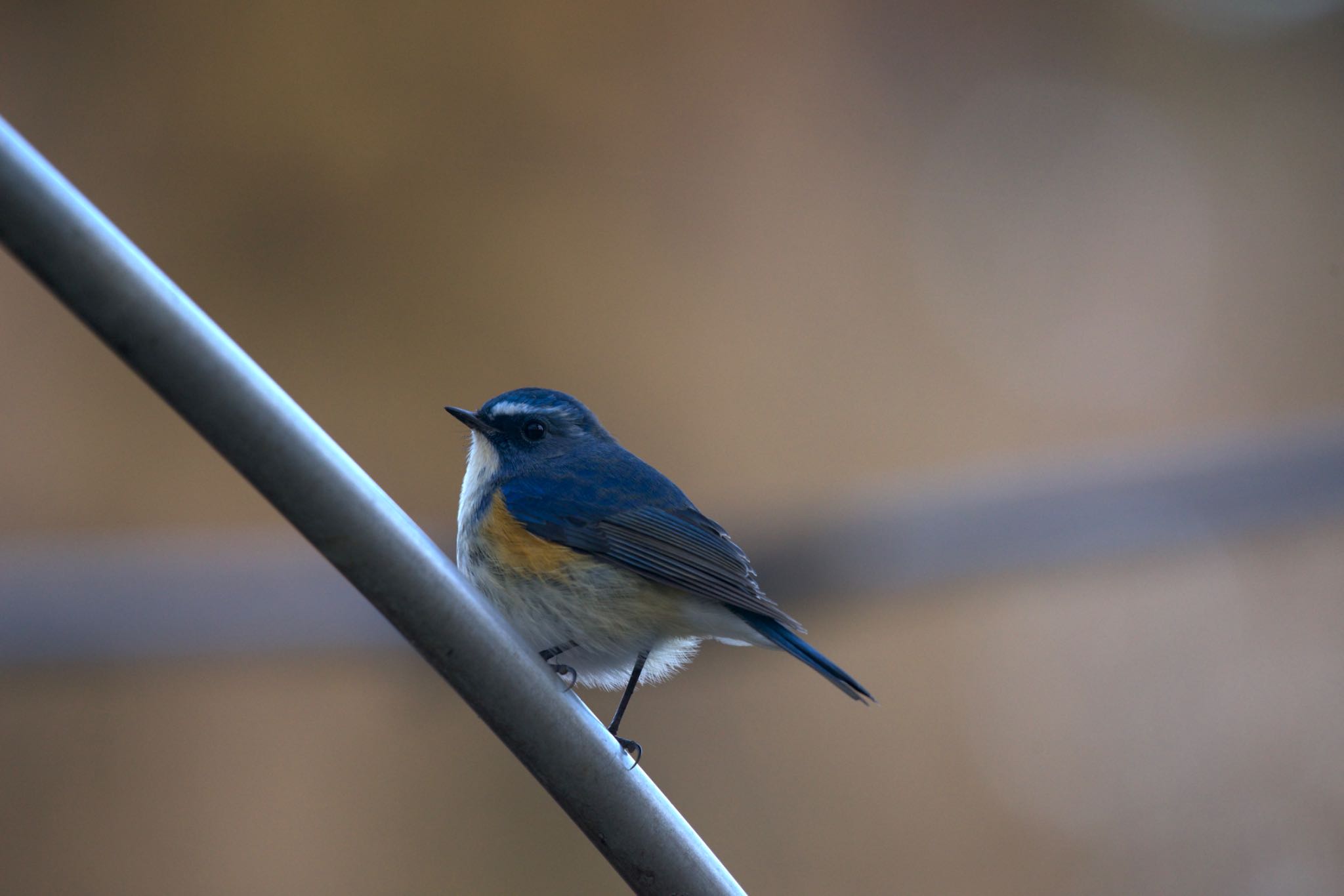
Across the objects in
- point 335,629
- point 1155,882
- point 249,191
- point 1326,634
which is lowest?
point 1155,882

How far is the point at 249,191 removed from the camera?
4281 millimetres

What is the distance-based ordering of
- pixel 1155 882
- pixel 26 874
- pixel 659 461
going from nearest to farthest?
pixel 26 874
pixel 659 461
pixel 1155 882

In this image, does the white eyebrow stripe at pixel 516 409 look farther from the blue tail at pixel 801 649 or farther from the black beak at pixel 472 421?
the blue tail at pixel 801 649

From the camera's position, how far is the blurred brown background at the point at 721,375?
427 cm

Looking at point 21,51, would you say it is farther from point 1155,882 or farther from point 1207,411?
point 1155,882

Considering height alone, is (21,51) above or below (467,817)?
above

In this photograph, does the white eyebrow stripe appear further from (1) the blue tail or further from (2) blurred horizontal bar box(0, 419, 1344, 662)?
(2) blurred horizontal bar box(0, 419, 1344, 662)

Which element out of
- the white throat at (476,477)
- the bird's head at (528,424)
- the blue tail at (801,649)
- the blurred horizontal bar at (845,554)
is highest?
the bird's head at (528,424)

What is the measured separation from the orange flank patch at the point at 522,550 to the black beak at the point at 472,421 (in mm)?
161

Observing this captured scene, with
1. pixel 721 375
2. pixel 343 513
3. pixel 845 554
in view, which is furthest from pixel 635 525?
pixel 721 375

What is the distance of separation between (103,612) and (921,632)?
3179 millimetres

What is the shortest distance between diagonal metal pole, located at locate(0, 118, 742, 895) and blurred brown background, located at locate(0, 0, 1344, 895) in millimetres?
2939

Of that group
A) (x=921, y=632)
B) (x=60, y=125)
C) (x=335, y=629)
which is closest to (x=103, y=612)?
(x=335, y=629)

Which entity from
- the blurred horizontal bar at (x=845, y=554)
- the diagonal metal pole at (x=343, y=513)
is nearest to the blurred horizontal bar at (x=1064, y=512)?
the blurred horizontal bar at (x=845, y=554)
